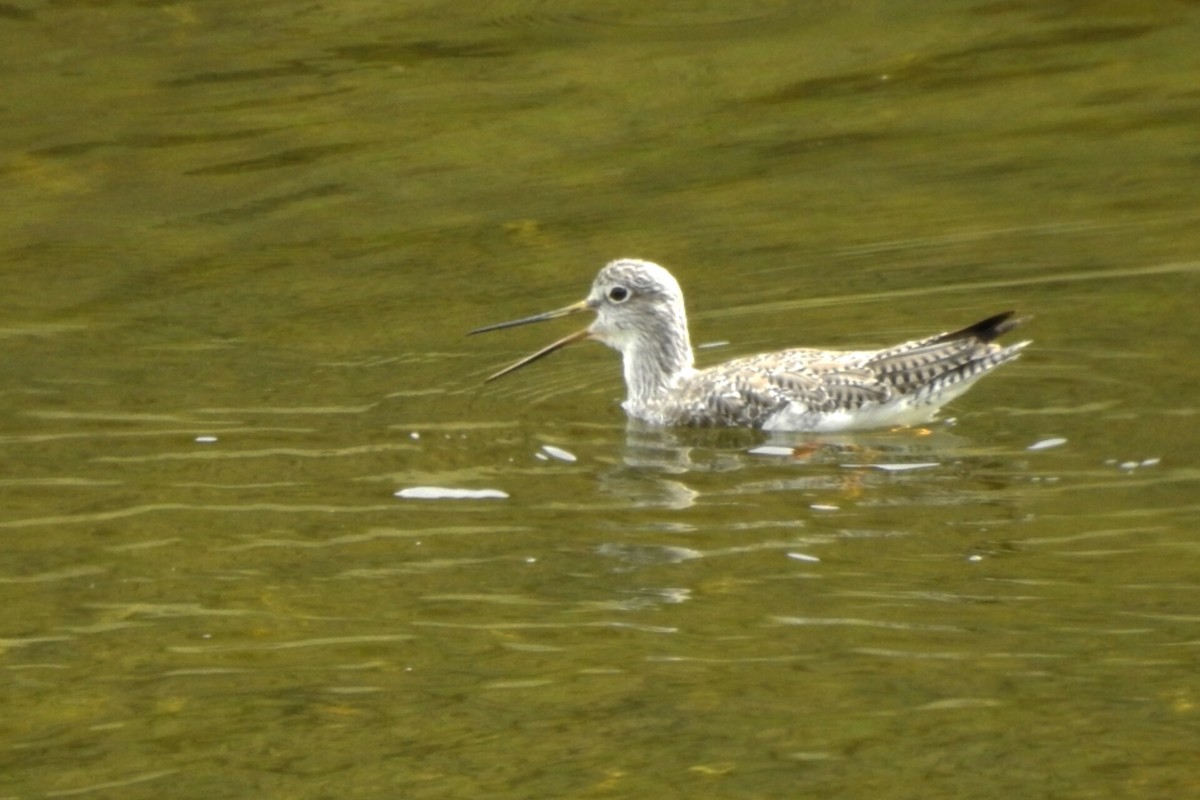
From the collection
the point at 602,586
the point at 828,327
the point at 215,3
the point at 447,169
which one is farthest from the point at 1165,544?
the point at 215,3

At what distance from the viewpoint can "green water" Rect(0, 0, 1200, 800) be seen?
24.2ft

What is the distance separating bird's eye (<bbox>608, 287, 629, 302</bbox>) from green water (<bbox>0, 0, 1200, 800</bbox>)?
1.70 ft

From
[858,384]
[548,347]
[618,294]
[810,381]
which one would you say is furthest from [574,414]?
[858,384]

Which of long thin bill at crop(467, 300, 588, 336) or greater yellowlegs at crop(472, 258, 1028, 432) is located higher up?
long thin bill at crop(467, 300, 588, 336)

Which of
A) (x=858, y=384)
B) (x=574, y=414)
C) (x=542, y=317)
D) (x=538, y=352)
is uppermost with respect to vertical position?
(x=542, y=317)

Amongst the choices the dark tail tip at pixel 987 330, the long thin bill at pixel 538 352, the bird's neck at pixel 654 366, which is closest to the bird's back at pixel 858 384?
the dark tail tip at pixel 987 330

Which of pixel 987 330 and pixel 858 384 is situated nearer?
pixel 987 330

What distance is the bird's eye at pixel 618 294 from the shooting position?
11.8m

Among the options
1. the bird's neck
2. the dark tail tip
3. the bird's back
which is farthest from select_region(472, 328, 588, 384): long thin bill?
the dark tail tip

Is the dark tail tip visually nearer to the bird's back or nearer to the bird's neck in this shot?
the bird's back

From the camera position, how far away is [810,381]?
10906 mm

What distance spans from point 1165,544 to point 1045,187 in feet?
20.9

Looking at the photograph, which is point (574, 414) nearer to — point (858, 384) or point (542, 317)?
point (542, 317)

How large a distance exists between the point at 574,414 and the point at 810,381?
4.16 ft
